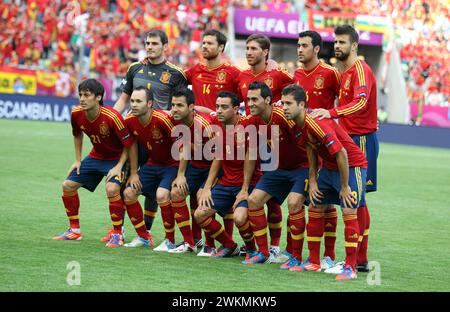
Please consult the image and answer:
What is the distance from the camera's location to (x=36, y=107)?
97.0ft

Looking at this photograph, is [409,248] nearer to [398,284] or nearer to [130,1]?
[398,284]

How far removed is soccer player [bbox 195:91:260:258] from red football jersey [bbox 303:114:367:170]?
83 cm

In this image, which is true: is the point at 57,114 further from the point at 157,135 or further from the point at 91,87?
the point at 157,135

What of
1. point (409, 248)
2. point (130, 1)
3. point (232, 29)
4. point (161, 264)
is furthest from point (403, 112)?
A: point (161, 264)

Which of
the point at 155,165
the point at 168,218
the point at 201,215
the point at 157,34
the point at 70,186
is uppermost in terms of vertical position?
the point at 157,34

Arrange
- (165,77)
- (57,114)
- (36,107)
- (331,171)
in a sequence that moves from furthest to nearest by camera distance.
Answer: (57,114), (36,107), (165,77), (331,171)

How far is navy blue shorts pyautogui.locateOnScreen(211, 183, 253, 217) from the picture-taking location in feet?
28.4

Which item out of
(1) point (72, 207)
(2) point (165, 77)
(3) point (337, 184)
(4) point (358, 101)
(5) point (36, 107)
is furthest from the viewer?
(5) point (36, 107)

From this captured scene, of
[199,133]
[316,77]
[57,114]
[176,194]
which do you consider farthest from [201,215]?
[57,114]

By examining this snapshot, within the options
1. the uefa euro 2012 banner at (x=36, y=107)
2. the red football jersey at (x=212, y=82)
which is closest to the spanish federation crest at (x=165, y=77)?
the red football jersey at (x=212, y=82)

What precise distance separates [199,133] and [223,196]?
2.26 ft

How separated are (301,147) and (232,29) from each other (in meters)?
21.5

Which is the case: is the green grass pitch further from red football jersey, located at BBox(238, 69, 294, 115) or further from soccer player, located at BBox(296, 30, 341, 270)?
red football jersey, located at BBox(238, 69, 294, 115)

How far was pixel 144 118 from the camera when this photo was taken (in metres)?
9.02
